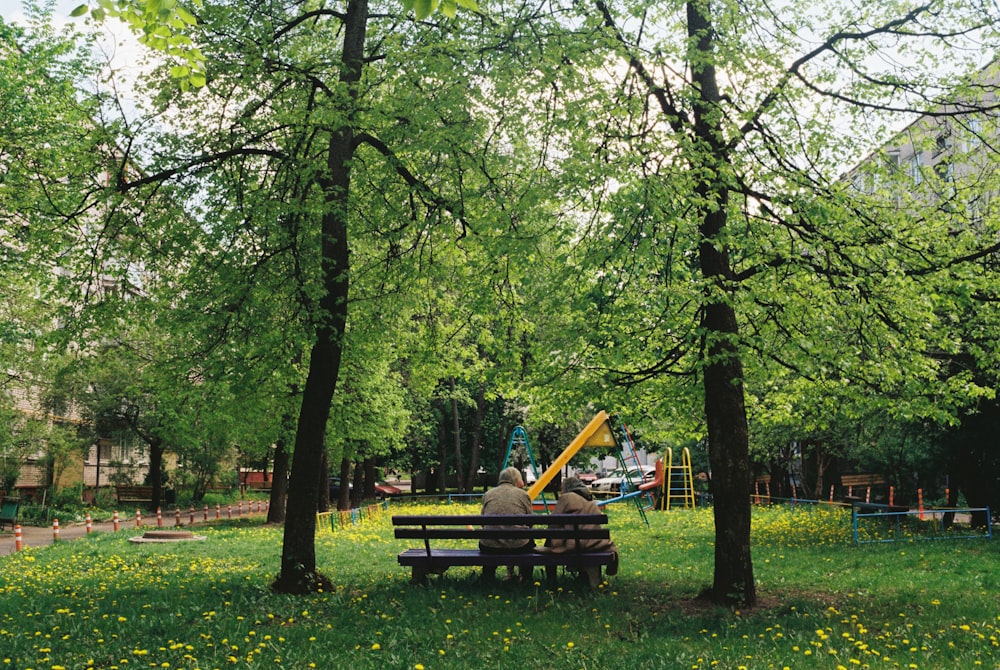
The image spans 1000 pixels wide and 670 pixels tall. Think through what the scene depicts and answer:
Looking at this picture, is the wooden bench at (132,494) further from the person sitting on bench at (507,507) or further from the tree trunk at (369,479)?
the person sitting on bench at (507,507)

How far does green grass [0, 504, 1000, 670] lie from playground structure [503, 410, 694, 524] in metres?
5.57

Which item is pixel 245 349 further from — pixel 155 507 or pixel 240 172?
pixel 155 507

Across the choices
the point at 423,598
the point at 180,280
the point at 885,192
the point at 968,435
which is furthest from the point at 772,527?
the point at 180,280

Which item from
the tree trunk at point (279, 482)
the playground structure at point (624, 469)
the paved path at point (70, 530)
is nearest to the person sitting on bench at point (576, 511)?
the playground structure at point (624, 469)

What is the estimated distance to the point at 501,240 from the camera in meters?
9.44

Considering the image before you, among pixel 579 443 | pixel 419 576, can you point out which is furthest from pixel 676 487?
pixel 419 576

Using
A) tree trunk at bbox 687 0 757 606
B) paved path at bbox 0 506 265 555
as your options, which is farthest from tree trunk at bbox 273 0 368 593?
paved path at bbox 0 506 265 555

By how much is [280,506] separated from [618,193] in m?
21.6

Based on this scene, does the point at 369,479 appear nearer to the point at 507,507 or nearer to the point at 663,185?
the point at 507,507

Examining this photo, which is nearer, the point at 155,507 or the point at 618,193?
the point at 618,193

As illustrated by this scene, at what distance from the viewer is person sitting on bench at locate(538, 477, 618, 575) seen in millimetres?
10078

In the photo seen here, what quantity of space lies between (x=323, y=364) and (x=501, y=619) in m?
4.09

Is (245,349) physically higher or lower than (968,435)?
higher

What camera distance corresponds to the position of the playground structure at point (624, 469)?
2361cm
